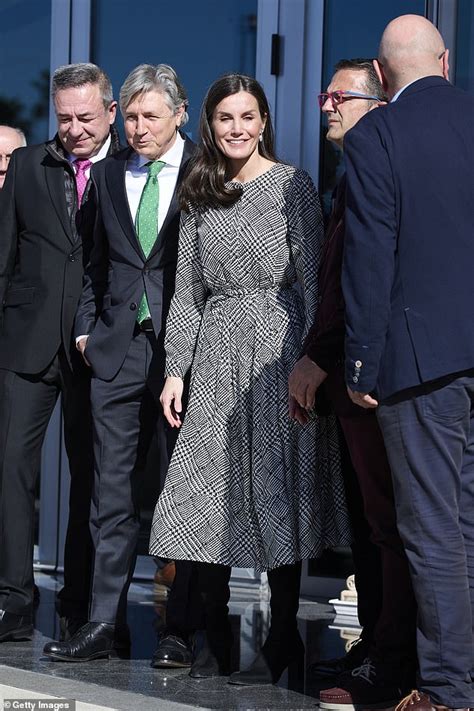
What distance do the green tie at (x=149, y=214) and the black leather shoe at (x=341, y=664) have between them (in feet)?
4.17

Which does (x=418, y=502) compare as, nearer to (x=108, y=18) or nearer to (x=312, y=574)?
(x=312, y=574)

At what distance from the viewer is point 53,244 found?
4.50 metres

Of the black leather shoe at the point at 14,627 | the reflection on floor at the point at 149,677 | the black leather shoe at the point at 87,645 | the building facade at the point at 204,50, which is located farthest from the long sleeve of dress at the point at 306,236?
the black leather shoe at the point at 14,627

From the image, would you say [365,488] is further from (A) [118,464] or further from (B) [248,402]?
(A) [118,464]

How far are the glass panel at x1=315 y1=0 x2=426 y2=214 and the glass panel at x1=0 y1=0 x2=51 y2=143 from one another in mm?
1588

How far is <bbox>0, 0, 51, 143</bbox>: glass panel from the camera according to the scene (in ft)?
20.4

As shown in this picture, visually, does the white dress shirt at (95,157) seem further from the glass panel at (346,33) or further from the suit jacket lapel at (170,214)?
the glass panel at (346,33)

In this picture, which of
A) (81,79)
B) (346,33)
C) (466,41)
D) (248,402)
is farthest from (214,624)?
(346,33)

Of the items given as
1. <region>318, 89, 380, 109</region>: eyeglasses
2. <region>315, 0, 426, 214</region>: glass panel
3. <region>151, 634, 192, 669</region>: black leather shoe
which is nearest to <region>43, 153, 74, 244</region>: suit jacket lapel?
<region>318, 89, 380, 109</region>: eyeglasses

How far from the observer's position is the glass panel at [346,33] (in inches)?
205

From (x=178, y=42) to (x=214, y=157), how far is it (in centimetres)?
211

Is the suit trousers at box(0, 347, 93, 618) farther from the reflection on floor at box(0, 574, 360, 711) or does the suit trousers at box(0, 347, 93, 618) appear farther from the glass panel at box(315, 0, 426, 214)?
the glass panel at box(315, 0, 426, 214)

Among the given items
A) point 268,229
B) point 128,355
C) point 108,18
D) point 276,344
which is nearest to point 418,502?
point 276,344

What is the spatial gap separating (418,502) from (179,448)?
3.20ft
